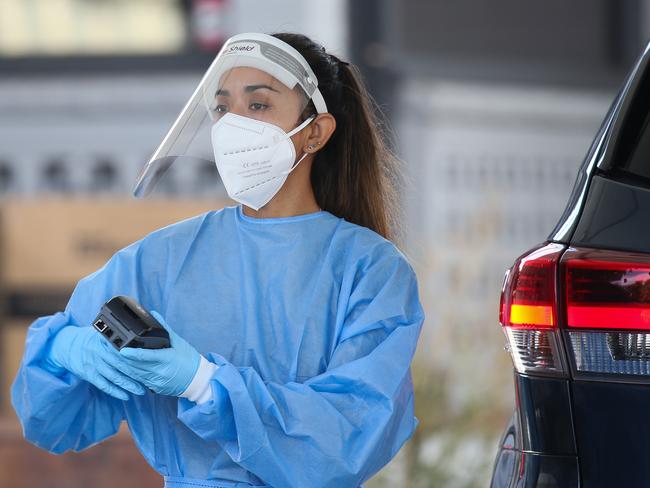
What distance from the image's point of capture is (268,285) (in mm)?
2410

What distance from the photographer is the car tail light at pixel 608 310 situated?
6.79 ft

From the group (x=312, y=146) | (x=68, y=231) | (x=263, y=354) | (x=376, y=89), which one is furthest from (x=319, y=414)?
(x=376, y=89)

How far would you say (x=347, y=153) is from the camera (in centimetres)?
261

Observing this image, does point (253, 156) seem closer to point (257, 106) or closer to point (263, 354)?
point (257, 106)

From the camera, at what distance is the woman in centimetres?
221

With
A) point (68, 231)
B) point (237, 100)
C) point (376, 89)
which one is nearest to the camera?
point (237, 100)

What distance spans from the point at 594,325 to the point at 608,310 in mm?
32

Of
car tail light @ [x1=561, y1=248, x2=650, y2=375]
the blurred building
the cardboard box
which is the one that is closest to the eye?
car tail light @ [x1=561, y1=248, x2=650, y2=375]

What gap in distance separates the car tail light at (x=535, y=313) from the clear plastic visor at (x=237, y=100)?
51cm

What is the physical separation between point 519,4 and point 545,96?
1.79 ft

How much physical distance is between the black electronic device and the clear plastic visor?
1.44 feet

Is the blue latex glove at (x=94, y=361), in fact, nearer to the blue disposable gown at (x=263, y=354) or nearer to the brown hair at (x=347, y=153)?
the blue disposable gown at (x=263, y=354)

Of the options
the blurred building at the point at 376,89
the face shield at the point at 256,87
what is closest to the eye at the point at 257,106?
the face shield at the point at 256,87

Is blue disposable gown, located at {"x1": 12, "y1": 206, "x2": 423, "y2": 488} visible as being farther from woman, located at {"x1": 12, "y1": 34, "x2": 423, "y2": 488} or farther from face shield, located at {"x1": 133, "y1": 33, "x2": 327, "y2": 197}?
face shield, located at {"x1": 133, "y1": 33, "x2": 327, "y2": 197}
